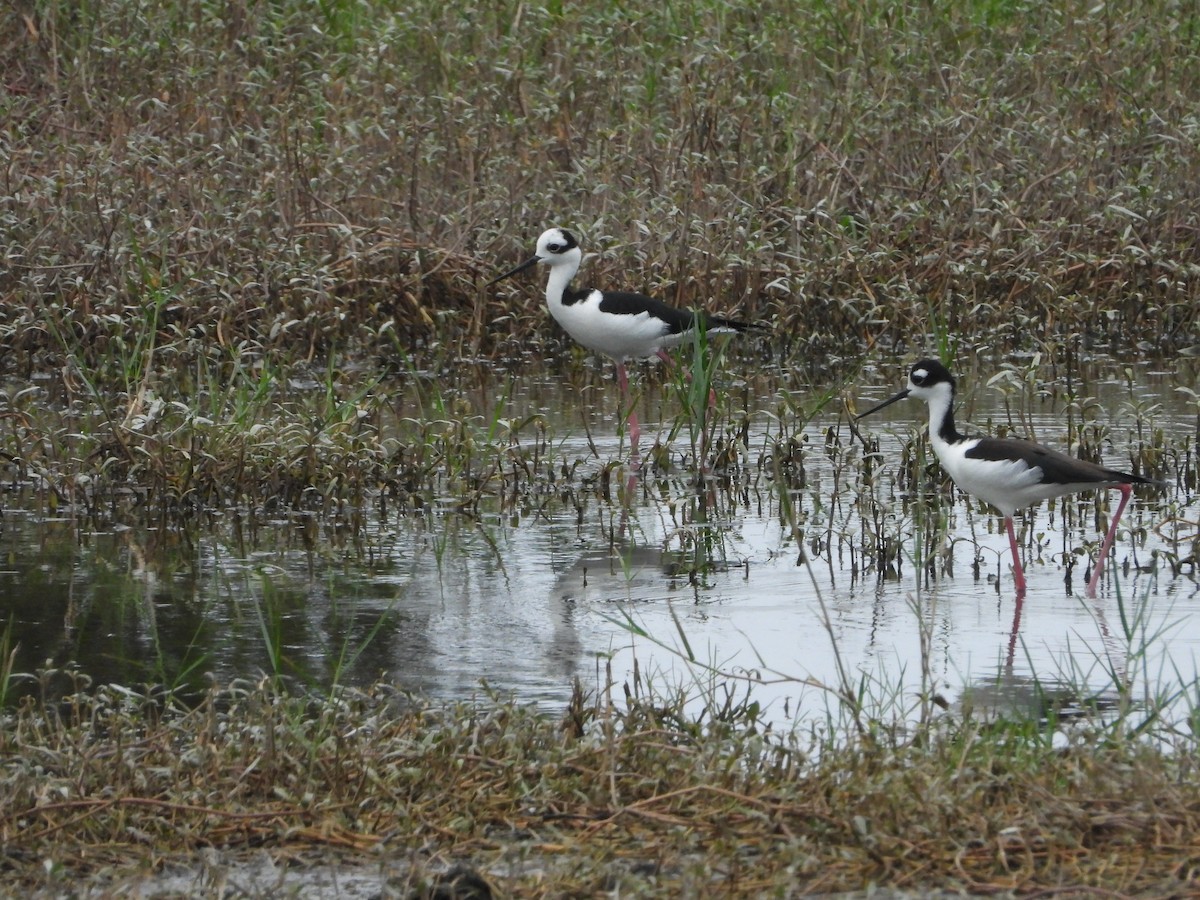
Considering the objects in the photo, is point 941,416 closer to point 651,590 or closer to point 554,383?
point 651,590

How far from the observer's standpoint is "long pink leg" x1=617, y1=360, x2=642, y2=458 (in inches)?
343

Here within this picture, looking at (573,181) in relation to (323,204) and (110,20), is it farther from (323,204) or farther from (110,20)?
(110,20)

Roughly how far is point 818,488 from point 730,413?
120 cm

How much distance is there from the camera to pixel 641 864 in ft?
13.2

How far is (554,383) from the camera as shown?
1056cm

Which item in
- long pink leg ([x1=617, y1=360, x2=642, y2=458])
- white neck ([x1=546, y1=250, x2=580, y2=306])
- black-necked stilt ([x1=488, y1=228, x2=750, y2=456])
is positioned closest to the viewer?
long pink leg ([x1=617, y1=360, x2=642, y2=458])

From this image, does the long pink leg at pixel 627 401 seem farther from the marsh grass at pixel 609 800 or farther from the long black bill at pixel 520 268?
the marsh grass at pixel 609 800

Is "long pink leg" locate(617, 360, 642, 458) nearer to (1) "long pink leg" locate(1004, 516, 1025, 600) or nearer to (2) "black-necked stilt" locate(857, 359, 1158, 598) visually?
(2) "black-necked stilt" locate(857, 359, 1158, 598)

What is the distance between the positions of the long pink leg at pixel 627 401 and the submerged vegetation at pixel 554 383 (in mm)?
204

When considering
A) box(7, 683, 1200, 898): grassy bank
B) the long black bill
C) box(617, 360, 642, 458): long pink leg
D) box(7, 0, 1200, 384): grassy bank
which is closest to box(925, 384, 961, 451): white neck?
box(617, 360, 642, 458): long pink leg

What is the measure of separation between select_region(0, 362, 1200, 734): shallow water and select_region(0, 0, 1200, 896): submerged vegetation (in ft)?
0.15

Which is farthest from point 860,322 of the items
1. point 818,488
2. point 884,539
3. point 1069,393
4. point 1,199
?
point 1,199

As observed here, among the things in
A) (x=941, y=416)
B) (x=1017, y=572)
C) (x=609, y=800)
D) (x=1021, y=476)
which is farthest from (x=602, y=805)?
(x=941, y=416)

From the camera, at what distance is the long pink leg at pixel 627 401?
Answer: 8711 mm
